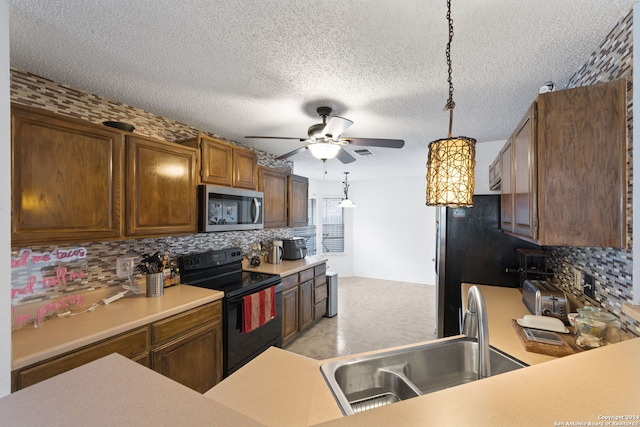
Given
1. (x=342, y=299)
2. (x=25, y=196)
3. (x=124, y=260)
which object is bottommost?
(x=342, y=299)

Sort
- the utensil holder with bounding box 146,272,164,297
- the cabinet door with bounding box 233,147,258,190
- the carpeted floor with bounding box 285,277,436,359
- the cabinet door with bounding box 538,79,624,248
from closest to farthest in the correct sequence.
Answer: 1. the cabinet door with bounding box 538,79,624,248
2. the utensil holder with bounding box 146,272,164,297
3. the cabinet door with bounding box 233,147,258,190
4. the carpeted floor with bounding box 285,277,436,359

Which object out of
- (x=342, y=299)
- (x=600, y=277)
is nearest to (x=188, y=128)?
(x=600, y=277)

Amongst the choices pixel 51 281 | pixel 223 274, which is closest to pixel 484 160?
pixel 223 274

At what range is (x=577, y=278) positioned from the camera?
5.56ft

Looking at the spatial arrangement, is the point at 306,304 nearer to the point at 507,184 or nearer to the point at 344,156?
the point at 344,156

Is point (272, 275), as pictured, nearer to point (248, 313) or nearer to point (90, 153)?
point (248, 313)

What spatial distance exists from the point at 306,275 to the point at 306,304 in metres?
0.38

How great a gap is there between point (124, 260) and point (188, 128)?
1.38m

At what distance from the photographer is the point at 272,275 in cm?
284

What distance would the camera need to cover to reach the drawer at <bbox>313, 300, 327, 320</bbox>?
364 centimetres

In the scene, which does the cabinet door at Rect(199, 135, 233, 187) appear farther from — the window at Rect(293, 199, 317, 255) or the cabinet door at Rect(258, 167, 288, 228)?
the window at Rect(293, 199, 317, 255)

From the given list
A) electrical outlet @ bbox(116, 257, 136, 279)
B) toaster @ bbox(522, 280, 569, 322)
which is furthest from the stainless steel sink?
electrical outlet @ bbox(116, 257, 136, 279)

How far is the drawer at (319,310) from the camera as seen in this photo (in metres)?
3.64
